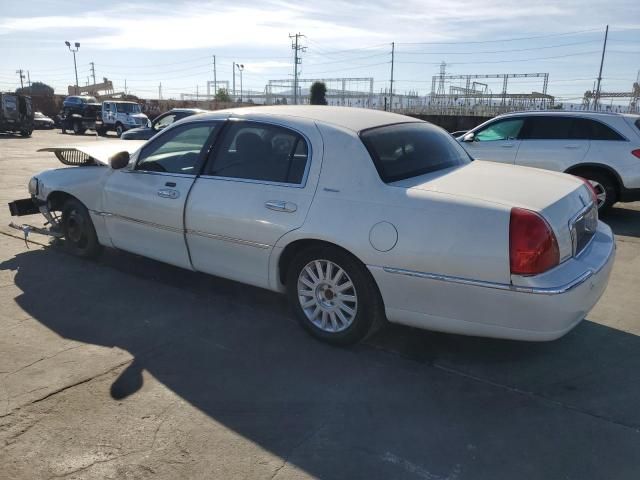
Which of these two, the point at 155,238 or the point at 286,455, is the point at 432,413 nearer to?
the point at 286,455

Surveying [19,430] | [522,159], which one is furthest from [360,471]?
[522,159]

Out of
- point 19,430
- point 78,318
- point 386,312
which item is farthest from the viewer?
point 78,318

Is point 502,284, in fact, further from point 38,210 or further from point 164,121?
point 164,121

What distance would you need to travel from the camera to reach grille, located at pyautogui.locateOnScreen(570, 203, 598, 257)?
10.9 feet

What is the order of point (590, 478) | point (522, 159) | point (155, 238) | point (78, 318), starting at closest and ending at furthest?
point (590, 478)
point (78, 318)
point (155, 238)
point (522, 159)

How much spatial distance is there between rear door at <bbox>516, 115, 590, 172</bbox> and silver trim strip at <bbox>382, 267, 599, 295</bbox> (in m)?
5.30

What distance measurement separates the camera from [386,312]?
11.3ft

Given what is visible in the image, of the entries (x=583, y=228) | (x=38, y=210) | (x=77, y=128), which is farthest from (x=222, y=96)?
(x=583, y=228)

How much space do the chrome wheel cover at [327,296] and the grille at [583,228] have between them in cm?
144

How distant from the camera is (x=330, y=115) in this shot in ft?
13.3

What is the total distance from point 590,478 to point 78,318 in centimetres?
365

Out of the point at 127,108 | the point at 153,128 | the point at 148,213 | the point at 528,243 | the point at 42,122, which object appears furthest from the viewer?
the point at 42,122

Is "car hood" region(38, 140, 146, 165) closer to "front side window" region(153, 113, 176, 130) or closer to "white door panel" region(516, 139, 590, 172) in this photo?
"white door panel" region(516, 139, 590, 172)

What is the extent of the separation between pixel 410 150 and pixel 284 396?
6.51 ft
